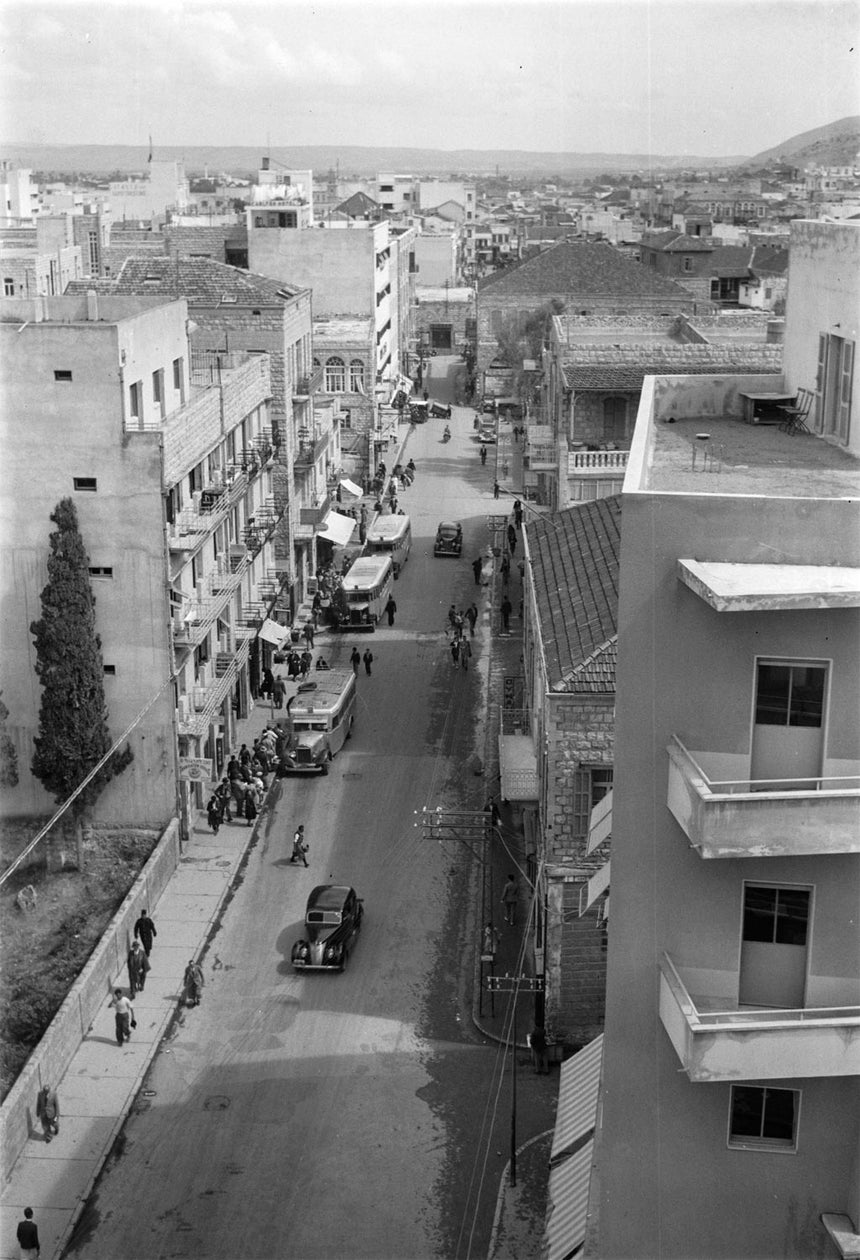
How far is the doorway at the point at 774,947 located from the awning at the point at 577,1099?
6.90 meters

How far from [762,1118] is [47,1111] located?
13.6 meters

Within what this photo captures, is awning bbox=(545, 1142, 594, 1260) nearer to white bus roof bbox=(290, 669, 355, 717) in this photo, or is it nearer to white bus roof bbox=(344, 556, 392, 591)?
white bus roof bbox=(290, 669, 355, 717)

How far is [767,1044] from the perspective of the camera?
40.1ft

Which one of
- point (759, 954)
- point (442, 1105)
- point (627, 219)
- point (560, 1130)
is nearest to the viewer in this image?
point (759, 954)

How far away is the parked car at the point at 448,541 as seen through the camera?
60.0m

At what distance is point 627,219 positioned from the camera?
188750 mm

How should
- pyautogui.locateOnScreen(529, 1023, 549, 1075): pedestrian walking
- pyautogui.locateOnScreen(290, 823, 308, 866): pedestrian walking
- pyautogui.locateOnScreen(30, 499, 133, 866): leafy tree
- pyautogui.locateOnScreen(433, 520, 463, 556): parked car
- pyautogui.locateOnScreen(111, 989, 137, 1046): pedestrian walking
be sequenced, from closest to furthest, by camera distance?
pyautogui.locateOnScreen(529, 1023, 549, 1075): pedestrian walking, pyautogui.locateOnScreen(111, 989, 137, 1046): pedestrian walking, pyautogui.locateOnScreen(30, 499, 133, 866): leafy tree, pyautogui.locateOnScreen(290, 823, 308, 866): pedestrian walking, pyautogui.locateOnScreen(433, 520, 463, 556): parked car

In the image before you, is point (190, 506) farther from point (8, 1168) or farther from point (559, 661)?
point (8, 1168)

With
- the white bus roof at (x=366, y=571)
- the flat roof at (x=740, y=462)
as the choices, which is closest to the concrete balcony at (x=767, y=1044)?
the flat roof at (x=740, y=462)

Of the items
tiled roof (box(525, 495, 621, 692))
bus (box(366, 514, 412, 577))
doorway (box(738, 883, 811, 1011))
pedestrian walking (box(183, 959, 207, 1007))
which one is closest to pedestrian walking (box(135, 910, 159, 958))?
pedestrian walking (box(183, 959, 207, 1007))

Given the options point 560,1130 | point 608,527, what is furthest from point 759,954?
point 608,527

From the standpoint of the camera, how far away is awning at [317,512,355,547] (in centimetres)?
5416

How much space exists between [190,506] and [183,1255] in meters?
19.0

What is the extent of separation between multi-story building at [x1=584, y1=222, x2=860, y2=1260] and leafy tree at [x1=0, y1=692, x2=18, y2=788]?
22.1 m
